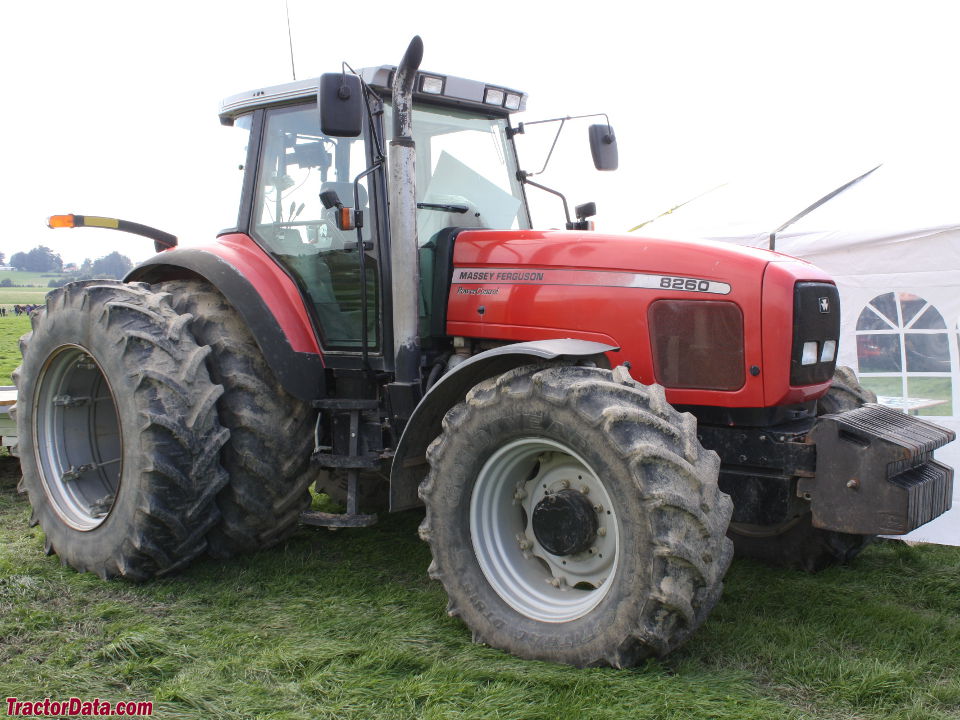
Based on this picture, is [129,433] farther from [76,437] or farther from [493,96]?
[493,96]

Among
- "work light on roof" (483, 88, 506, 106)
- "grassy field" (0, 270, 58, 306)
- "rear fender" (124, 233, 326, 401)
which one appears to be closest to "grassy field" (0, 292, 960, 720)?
"rear fender" (124, 233, 326, 401)

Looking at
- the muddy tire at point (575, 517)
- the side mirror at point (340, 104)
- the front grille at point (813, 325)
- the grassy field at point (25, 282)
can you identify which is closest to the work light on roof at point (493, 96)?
the side mirror at point (340, 104)

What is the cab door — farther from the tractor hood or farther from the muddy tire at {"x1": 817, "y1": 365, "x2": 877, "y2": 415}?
the muddy tire at {"x1": 817, "y1": 365, "x2": 877, "y2": 415}

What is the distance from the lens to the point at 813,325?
144 inches

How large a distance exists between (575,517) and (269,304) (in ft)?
6.37

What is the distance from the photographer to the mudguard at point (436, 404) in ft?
11.5

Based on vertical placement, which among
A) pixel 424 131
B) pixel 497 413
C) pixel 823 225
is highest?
pixel 424 131

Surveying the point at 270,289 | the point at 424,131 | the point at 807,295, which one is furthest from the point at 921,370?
the point at 270,289

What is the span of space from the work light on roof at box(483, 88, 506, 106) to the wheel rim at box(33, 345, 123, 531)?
246cm

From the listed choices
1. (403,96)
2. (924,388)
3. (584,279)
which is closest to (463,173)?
(403,96)

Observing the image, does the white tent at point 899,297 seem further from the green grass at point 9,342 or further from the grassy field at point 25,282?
the grassy field at point 25,282

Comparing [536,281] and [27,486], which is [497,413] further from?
[27,486]

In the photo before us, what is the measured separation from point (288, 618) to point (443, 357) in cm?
140

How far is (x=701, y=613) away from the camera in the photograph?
308 cm
